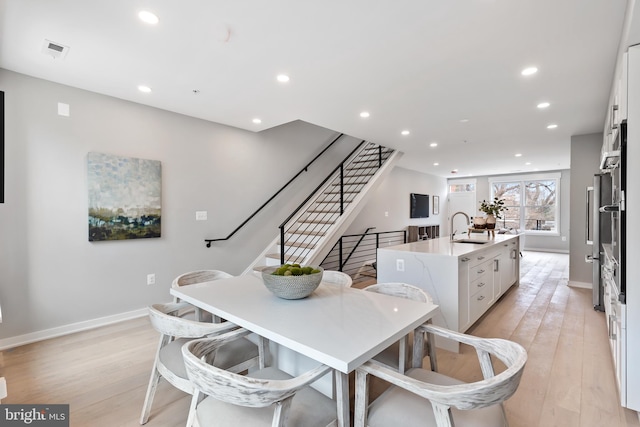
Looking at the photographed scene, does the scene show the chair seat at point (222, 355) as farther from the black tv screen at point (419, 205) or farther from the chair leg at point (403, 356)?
the black tv screen at point (419, 205)

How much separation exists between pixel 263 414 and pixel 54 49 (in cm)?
305

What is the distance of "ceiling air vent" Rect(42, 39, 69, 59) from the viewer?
2.32 metres

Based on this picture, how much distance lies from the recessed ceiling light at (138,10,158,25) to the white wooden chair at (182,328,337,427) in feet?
6.71

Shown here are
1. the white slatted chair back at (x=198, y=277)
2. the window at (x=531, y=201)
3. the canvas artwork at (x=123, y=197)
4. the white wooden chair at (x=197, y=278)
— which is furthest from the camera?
the window at (x=531, y=201)

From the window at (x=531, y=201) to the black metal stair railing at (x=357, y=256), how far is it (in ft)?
15.7

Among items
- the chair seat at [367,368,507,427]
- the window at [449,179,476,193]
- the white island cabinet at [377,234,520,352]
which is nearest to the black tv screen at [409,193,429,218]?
the window at [449,179,476,193]

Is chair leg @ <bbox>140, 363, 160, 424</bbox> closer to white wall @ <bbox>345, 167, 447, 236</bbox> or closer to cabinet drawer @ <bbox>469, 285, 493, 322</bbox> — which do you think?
cabinet drawer @ <bbox>469, 285, 493, 322</bbox>

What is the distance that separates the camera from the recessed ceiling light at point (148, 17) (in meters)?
1.96

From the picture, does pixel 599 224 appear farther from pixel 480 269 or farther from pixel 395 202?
pixel 395 202

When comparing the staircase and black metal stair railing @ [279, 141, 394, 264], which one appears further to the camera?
black metal stair railing @ [279, 141, 394, 264]

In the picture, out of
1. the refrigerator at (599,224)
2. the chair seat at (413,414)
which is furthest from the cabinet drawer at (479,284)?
the chair seat at (413,414)

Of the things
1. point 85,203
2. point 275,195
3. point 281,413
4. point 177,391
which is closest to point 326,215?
point 275,195

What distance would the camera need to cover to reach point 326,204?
5.59 metres

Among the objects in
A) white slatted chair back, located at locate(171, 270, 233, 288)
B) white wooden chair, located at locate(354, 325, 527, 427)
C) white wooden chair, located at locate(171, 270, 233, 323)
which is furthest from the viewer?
white slatted chair back, located at locate(171, 270, 233, 288)
